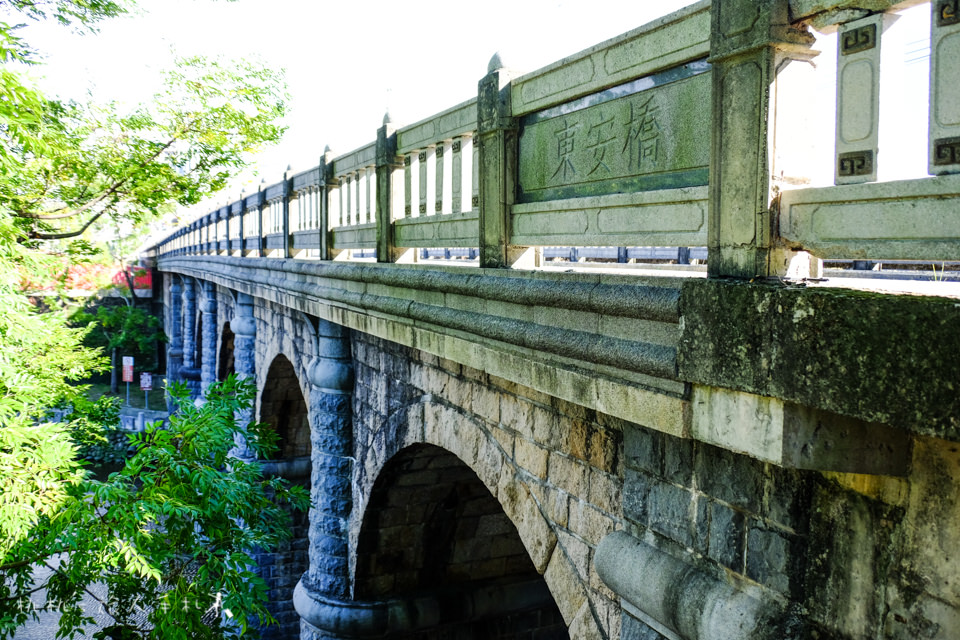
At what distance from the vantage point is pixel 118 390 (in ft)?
126

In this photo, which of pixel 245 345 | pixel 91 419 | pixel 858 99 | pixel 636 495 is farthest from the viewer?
pixel 245 345

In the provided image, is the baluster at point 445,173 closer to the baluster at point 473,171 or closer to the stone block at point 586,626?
the baluster at point 473,171

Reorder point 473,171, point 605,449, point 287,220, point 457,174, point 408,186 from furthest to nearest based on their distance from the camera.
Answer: point 287,220, point 408,186, point 457,174, point 473,171, point 605,449

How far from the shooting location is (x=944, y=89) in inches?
86.4

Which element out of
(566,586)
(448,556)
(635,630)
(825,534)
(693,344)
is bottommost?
(448,556)

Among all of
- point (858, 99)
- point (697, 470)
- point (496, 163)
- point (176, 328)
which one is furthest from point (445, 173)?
point (176, 328)

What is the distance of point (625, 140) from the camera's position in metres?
3.46

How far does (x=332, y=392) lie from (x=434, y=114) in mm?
3747

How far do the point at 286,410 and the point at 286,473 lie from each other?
1128 mm

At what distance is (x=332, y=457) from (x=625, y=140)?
578 centimetres

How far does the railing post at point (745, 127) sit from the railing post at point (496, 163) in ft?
5.57

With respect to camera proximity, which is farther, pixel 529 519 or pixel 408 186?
pixel 408 186

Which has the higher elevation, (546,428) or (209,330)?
(546,428)

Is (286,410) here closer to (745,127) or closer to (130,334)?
(745,127)
